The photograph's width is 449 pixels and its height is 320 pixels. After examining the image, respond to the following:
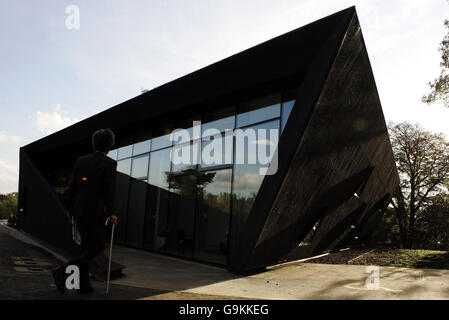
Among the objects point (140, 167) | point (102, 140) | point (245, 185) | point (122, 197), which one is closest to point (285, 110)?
point (245, 185)

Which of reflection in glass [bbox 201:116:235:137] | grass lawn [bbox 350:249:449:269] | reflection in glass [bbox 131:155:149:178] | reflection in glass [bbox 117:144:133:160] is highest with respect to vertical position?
reflection in glass [bbox 201:116:235:137]

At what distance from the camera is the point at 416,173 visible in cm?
2825

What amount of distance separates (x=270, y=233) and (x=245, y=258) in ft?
2.34

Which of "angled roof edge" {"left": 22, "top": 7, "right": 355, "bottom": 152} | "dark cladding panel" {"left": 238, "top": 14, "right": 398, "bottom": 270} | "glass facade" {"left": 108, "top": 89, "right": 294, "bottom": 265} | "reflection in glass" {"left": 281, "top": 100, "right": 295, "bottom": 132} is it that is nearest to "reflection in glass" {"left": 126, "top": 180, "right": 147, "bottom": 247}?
"glass facade" {"left": 108, "top": 89, "right": 294, "bottom": 265}

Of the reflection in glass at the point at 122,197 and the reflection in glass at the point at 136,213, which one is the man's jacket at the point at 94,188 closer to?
the reflection in glass at the point at 136,213

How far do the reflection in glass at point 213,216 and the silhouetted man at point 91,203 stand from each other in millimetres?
5033

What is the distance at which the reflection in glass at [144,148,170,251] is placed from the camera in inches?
436

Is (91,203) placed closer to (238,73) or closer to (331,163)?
(238,73)

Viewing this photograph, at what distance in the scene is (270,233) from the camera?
22.2 ft

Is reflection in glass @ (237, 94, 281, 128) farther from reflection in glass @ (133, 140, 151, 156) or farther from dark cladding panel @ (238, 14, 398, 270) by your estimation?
reflection in glass @ (133, 140, 151, 156)

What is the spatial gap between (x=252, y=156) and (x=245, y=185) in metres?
0.76

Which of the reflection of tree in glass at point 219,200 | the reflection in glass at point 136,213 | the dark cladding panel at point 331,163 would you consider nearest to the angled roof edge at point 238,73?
the dark cladding panel at point 331,163

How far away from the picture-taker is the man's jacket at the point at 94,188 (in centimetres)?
395

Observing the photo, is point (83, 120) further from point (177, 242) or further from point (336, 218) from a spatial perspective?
point (336, 218)
